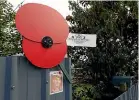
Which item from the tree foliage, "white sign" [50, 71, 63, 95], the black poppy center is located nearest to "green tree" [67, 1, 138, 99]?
the tree foliage

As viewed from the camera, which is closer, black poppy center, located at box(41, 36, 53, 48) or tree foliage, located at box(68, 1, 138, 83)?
black poppy center, located at box(41, 36, 53, 48)

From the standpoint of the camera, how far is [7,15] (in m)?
6.07

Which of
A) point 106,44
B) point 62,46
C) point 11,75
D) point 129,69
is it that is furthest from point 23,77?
point 129,69

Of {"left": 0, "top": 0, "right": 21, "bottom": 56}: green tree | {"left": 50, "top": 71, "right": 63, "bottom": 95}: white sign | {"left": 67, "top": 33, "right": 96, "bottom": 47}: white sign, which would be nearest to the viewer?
{"left": 50, "top": 71, "right": 63, "bottom": 95}: white sign

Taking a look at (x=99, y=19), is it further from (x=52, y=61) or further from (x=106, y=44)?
(x=52, y=61)

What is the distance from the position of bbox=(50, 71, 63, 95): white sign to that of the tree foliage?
12.6 ft

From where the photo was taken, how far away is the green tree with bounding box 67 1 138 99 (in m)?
7.61

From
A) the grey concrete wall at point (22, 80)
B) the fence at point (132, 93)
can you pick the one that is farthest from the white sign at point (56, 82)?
the fence at point (132, 93)

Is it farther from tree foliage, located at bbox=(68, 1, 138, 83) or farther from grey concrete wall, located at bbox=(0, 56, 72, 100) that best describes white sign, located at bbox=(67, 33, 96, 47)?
tree foliage, located at bbox=(68, 1, 138, 83)

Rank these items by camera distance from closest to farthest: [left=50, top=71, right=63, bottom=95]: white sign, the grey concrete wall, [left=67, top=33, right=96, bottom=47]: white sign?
the grey concrete wall
[left=50, top=71, right=63, bottom=95]: white sign
[left=67, top=33, right=96, bottom=47]: white sign

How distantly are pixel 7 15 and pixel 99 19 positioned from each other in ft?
9.30

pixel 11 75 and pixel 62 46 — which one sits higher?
pixel 62 46

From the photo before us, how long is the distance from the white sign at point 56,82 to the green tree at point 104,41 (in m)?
3.85

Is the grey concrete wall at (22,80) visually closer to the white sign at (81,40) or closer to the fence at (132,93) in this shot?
the white sign at (81,40)
